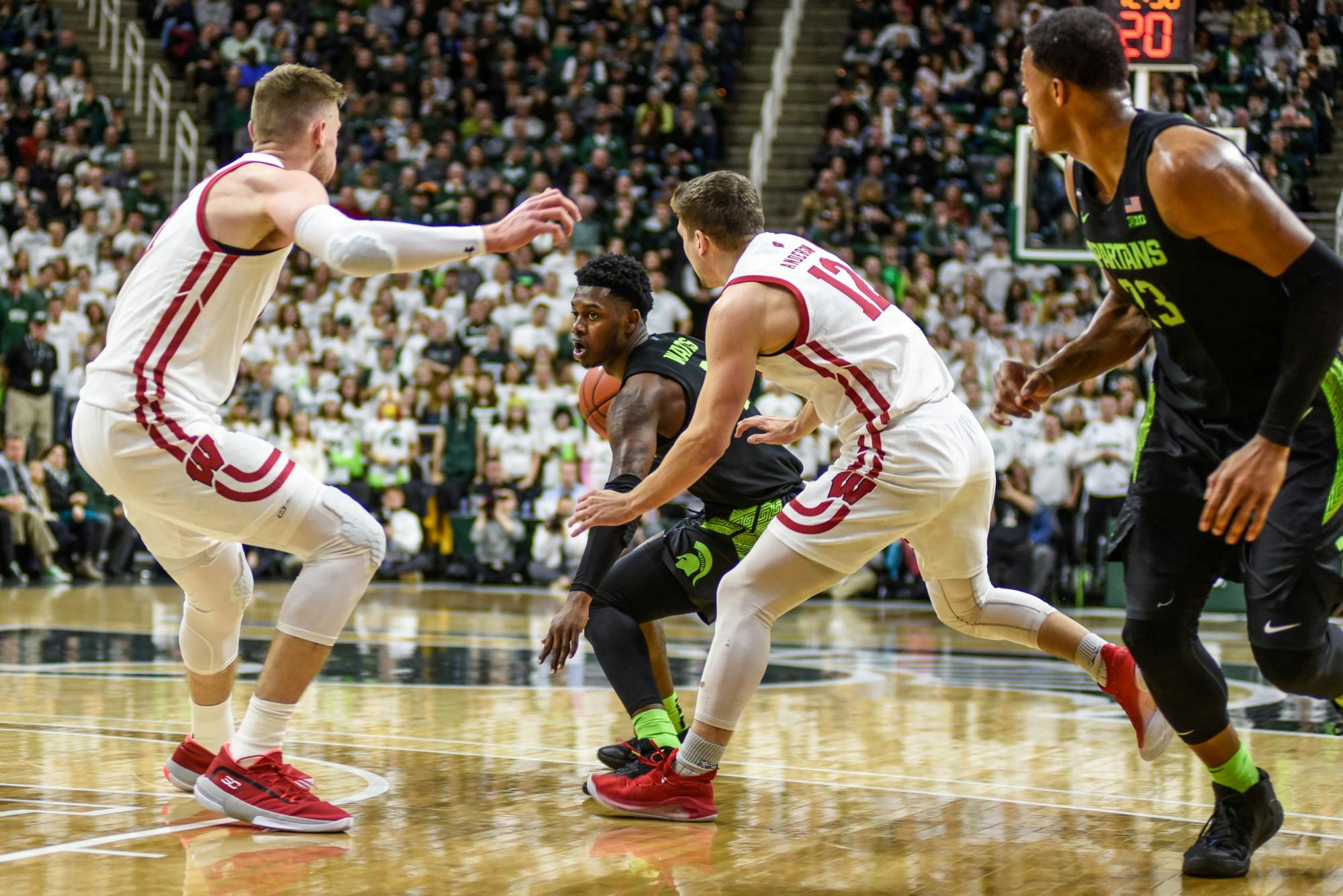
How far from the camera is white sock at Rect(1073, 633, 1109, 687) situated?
212 inches

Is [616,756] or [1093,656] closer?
[1093,656]

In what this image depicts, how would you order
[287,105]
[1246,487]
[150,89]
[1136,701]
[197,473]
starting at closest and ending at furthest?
[1246,487]
[197,473]
[287,105]
[1136,701]
[150,89]

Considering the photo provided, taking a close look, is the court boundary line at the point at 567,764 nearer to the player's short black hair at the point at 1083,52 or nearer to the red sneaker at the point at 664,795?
the red sneaker at the point at 664,795

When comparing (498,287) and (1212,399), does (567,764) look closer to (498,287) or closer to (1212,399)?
(1212,399)

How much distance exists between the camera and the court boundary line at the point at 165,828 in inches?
170

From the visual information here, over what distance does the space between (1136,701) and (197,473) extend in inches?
119

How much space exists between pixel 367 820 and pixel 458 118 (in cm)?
1646

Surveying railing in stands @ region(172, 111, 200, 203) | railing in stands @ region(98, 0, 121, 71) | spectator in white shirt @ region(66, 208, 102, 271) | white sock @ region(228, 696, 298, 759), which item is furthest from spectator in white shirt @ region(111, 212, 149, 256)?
white sock @ region(228, 696, 298, 759)

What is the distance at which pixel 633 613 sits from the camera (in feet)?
18.5

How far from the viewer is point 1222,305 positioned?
418 cm

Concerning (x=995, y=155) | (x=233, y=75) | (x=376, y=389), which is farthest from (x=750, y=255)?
(x=233, y=75)

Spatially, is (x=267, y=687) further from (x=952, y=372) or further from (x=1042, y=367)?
(x=952, y=372)

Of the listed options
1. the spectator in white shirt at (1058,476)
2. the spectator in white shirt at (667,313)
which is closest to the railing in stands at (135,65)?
the spectator in white shirt at (667,313)

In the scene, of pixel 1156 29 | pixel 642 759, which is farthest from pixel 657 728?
pixel 1156 29
